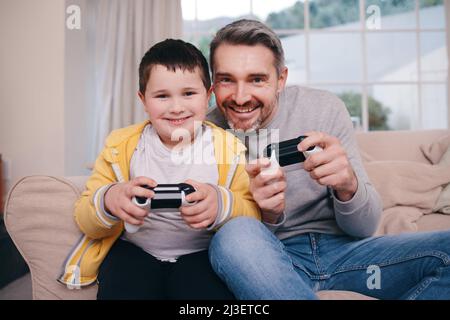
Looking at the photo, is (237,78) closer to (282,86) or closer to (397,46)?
(282,86)

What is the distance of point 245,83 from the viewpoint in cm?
94

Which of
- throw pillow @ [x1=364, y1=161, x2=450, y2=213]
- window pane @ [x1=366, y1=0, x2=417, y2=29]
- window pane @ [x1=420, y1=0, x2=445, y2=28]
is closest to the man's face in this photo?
throw pillow @ [x1=364, y1=161, x2=450, y2=213]

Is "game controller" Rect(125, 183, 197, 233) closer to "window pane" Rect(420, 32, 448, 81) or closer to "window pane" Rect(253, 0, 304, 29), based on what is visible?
"window pane" Rect(253, 0, 304, 29)

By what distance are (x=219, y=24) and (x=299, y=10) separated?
0.53m

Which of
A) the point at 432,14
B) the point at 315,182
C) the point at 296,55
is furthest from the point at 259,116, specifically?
the point at 432,14

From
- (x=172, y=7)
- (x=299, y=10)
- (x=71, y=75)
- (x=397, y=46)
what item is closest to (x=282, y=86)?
(x=71, y=75)

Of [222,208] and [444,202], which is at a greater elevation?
[222,208]

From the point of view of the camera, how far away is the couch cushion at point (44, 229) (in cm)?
81

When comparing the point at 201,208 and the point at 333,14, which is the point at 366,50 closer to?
the point at 333,14

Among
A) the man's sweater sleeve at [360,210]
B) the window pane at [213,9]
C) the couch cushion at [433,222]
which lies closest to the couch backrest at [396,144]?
the couch cushion at [433,222]

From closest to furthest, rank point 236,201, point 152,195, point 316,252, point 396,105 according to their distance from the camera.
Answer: point 152,195 → point 236,201 → point 316,252 → point 396,105

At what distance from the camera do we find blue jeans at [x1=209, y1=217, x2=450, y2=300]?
2.05 feet

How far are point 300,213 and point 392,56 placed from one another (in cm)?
229

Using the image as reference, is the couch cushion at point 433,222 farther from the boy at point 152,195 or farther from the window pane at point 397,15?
the window pane at point 397,15
